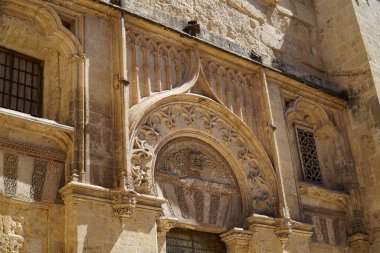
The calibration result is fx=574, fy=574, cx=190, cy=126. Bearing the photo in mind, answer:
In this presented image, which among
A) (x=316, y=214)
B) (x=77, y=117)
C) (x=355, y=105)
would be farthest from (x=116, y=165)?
(x=355, y=105)

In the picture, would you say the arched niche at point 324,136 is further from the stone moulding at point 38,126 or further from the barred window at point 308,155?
the stone moulding at point 38,126

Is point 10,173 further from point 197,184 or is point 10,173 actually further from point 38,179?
point 197,184

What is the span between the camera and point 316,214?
9.77 meters

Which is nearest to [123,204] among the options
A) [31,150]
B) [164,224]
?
[164,224]

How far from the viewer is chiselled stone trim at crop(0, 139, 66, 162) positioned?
668 centimetres

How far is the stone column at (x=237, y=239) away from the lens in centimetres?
839

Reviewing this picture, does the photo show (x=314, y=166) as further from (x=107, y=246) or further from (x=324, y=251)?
(x=107, y=246)

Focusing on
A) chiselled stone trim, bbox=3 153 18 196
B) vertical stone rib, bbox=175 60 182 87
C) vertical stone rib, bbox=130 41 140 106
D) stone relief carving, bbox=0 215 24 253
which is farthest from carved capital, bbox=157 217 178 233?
vertical stone rib, bbox=175 60 182 87

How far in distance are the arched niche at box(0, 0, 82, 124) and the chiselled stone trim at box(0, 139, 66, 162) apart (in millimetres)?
576

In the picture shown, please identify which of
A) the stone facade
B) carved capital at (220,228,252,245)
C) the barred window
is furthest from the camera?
the barred window

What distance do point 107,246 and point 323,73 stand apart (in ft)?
22.6

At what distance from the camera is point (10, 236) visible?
20.6 ft

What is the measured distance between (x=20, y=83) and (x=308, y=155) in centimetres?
546

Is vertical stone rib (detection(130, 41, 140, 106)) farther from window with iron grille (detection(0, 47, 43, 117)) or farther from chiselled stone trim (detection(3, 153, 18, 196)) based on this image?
chiselled stone trim (detection(3, 153, 18, 196))
